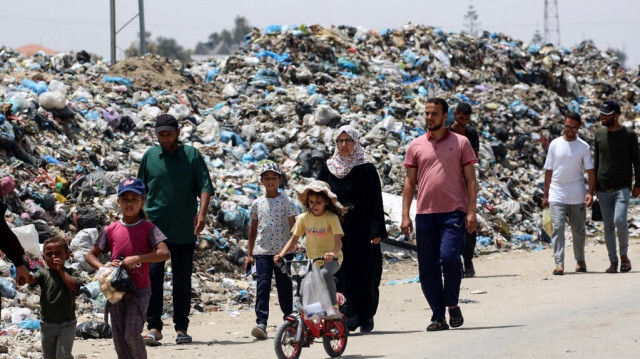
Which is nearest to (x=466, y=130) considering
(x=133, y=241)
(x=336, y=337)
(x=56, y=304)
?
(x=336, y=337)

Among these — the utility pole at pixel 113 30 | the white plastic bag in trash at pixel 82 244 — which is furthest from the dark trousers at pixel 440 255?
the utility pole at pixel 113 30

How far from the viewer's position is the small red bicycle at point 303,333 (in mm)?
6465

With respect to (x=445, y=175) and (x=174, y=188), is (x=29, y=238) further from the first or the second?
(x=445, y=175)

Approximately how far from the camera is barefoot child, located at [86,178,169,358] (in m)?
5.69

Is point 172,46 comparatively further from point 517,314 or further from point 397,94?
point 517,314

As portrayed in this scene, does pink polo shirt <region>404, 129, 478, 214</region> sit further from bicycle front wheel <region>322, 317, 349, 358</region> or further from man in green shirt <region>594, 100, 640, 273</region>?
man in green shirt <region>594, 100, 640, 273</region>

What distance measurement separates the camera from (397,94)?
2056 centimetres

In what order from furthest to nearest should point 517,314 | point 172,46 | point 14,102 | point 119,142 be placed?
point 172,46
point 119,142
point 14,102
point 517,314

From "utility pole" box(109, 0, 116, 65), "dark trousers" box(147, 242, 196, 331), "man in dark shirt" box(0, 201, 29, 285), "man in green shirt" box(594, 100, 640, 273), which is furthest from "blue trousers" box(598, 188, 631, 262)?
"utility pole" box(109, 0, 116, 65)

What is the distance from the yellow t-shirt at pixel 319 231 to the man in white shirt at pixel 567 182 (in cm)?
448

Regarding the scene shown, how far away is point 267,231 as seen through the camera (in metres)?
8.07

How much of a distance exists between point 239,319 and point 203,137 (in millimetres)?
7283

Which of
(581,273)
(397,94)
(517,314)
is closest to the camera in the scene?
(517,314)

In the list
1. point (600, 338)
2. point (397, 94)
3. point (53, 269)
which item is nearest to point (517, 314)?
point (600, 338)
